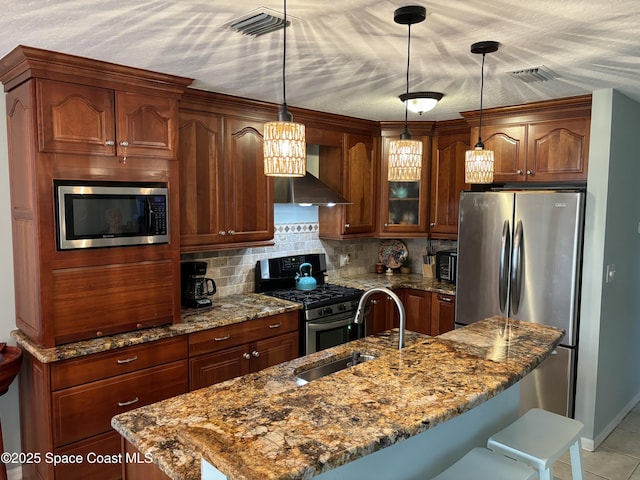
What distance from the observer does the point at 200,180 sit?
3391 mm

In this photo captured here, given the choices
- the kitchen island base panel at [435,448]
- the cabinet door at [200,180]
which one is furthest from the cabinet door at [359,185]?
the kitchen island base panel at [435,448]

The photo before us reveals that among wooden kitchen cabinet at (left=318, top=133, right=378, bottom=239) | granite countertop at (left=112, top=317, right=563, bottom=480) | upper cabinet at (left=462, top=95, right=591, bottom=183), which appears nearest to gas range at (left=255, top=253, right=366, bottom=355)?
wooden kitchen cabinet at (left=318, top=133, right=378, bottom=239)

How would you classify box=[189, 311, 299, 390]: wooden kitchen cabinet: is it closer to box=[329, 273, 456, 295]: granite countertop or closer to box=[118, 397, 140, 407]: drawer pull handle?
box=[118, 397, 140, 407]: drawer pull handle

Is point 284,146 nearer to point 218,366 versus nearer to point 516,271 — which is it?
point 218,366

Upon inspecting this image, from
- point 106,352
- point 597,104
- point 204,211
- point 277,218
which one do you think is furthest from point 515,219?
point 106,352

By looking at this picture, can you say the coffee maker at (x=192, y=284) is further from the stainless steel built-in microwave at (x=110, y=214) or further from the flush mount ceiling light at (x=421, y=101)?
the flush mount ceiling light at (x=421, y=101)

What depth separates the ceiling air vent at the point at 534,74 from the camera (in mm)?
2740

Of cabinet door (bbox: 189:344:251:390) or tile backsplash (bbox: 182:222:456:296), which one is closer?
cabinet door (bbox: 189:344:251:390)

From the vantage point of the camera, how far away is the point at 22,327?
2.85m

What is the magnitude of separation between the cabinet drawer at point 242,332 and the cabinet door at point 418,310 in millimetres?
1355

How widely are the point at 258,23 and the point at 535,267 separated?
8.49 ft

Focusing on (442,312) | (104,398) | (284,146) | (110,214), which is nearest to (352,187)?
(442,312)

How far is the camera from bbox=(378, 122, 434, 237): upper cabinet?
15.4 feet

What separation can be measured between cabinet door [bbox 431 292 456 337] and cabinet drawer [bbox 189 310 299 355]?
1.42 m
